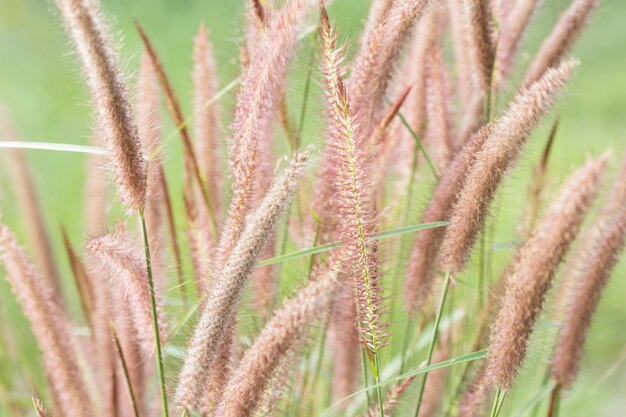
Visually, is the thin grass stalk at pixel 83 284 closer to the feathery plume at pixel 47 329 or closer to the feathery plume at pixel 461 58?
the feathery plume at pixel 47 329

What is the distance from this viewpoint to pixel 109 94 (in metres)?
0.79

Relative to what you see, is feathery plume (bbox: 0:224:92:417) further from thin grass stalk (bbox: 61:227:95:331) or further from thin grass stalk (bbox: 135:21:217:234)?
thin grass stalk (bbox: 135:21:217:234)

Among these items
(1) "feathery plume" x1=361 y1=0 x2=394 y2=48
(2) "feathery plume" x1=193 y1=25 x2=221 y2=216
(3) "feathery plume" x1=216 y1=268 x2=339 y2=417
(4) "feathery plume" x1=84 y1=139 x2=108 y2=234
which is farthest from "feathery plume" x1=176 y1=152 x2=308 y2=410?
(4) "feathery plume" x1=84 y1=139 x2=108 y2=234

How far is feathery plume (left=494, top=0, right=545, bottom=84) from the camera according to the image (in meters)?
1.19

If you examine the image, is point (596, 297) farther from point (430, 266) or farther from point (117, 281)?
point (117, 281)

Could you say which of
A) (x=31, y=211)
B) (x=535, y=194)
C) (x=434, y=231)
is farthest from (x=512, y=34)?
(x=31, y=211)

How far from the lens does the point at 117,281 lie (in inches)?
38.7

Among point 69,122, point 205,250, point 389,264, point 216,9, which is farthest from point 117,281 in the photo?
point 216,9

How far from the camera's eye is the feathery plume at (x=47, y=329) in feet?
3.54

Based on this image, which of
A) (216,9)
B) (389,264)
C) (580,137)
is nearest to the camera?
(389,264)

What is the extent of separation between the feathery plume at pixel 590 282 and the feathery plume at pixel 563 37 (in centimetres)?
19

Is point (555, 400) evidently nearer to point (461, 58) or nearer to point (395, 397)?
point (395, 397)

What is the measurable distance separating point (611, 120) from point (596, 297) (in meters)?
2.97

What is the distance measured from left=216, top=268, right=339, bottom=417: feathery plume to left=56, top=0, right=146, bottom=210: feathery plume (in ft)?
0.66
